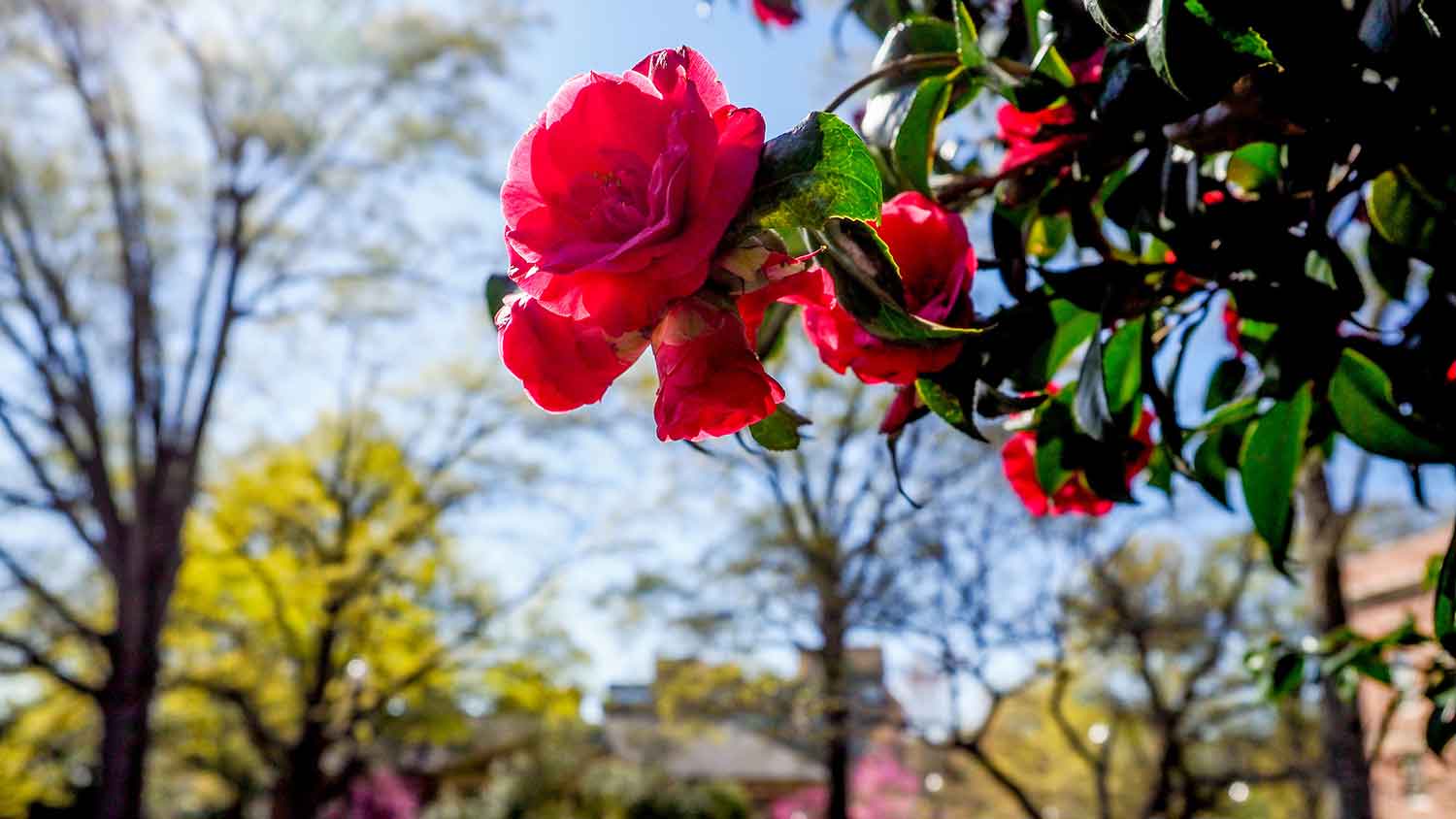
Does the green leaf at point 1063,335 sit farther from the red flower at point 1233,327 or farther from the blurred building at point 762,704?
the blurred building at point 762,704

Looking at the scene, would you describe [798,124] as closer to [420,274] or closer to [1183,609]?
[420,274]

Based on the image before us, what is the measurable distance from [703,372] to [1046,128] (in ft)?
1.55

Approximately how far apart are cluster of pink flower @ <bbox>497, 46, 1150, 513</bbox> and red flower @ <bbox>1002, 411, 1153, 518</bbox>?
0.50 meters

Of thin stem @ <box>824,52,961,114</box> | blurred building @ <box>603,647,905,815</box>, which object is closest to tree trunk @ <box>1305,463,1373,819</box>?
thin stem @ <box>824,52,961,114</box>

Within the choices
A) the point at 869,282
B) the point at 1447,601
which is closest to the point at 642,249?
the point at 869,282

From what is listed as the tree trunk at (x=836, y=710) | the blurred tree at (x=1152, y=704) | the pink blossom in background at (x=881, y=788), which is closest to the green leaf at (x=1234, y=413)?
the blurred tree at (x=1152, y=704)

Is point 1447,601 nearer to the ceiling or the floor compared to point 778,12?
nearer to the floor

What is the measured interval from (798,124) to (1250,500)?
66cm

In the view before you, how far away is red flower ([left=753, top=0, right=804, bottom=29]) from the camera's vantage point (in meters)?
1.37

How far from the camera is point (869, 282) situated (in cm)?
53

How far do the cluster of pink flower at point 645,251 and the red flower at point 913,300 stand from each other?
0.23 ft

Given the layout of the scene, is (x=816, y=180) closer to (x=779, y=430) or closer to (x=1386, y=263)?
(x=779, y=430)

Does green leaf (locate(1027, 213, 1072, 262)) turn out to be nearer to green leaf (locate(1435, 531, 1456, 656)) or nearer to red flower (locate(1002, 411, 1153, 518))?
red flower (locate(1002, 411, 1153, 518))

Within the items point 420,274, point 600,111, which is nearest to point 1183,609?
point 420,274
